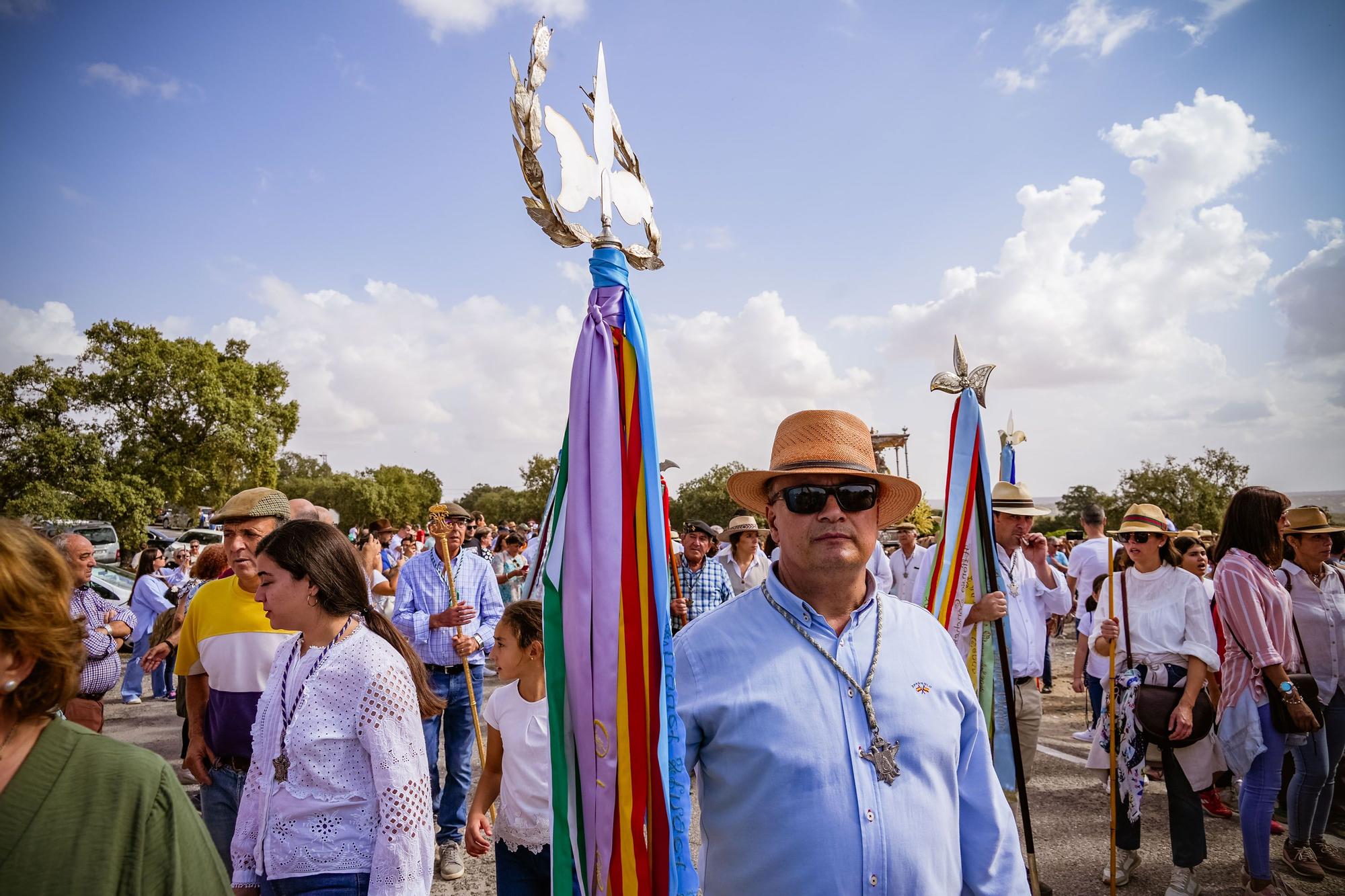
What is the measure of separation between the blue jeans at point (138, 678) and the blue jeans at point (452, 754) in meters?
7.01

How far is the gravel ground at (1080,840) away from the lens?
4.71m

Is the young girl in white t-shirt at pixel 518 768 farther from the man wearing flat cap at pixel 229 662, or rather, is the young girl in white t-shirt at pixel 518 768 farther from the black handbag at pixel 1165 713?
the black handbag at pixel 1165 713

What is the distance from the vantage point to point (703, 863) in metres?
2.09

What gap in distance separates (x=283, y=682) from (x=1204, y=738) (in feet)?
15.8

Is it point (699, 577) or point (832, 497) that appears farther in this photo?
point (699, 577)

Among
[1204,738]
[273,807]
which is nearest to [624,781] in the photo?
[273,807]

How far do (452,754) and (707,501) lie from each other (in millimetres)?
43124

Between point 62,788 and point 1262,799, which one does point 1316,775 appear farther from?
Result: point 62,788

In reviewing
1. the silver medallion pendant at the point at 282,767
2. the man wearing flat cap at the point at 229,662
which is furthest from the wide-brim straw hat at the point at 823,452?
the man wearing flat cap at the point at 229,662

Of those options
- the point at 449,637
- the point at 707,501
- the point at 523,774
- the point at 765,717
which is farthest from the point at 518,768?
the point at 707,501

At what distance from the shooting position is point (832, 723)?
199cm

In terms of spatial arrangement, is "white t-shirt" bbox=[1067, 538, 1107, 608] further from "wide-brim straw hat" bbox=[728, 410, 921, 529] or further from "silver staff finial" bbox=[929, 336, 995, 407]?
"wide-brim straw hat" bbox=[728, 410, 921, 529]

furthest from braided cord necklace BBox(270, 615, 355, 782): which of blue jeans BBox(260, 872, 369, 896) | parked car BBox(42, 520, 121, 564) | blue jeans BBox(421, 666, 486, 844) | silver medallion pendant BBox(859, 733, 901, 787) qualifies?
parked car BBox(42, 520, 121, 564)

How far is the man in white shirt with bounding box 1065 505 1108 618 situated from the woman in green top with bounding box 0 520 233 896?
25.7 feet
